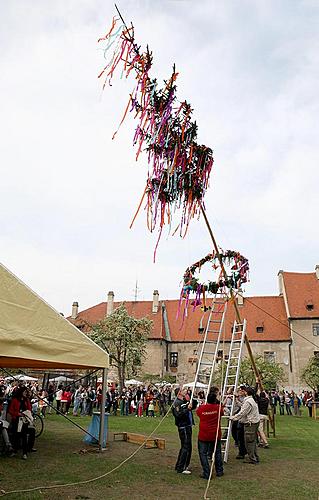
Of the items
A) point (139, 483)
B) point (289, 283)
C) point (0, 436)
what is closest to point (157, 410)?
point (0, 436)

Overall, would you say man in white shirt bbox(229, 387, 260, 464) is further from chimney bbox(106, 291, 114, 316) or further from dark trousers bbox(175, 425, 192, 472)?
chimney bbox(106, 291, 114, 316)

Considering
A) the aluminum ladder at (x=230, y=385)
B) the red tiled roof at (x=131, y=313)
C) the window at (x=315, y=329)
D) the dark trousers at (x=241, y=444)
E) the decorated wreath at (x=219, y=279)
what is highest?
the red tiled roof at (x=131, y=313)

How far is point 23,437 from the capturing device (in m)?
10.5

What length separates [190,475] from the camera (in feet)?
28.9

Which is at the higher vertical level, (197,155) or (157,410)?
(197,155)

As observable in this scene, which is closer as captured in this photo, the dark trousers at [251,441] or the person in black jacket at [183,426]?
the person in black jacket at [183,426]

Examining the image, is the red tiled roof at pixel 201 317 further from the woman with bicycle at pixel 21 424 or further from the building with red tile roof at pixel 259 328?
the woman with bicycle at pixel 21 424

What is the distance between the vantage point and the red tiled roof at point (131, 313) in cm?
5369

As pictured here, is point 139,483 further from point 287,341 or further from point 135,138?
point 287,341

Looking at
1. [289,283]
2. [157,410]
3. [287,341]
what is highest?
[289,283]

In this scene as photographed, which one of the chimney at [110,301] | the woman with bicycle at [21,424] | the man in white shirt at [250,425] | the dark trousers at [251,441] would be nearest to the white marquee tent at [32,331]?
the woman with bicycle at [21,424]

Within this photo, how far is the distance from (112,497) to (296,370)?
43.3 meters

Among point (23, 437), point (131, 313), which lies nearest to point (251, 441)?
point (23, 437)

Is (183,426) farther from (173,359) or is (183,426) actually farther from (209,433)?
(173,359)
